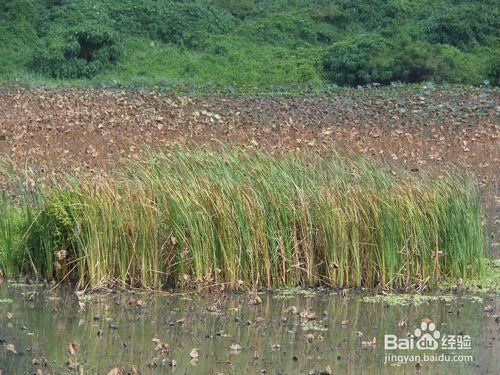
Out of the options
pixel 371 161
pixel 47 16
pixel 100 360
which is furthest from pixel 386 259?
pixel 47 16

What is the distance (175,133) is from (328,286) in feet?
27.0

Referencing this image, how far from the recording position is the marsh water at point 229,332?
686 cm

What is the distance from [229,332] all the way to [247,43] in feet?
89.2

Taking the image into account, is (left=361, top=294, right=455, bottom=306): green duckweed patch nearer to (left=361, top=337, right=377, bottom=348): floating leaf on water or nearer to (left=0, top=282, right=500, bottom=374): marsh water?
(left=0, top=282, right=500, bottom=374): marsh water

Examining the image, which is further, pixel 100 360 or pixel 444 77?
pixel 444 77

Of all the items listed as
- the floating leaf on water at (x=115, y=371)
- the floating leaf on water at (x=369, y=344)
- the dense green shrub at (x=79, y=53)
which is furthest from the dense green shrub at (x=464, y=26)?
the floating leaf on water at (x=115, y=371)

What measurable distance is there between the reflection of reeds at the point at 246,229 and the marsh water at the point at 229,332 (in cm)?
30

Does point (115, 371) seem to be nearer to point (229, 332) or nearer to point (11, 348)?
point (11, 348)

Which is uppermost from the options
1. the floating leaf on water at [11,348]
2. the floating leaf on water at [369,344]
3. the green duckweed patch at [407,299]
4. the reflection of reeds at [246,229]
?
the reflection of reeds at [246,229]

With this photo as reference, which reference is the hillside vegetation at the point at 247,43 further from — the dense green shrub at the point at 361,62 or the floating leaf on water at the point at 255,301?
the floating leaf on water at the point at 255,301

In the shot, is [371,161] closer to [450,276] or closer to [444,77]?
[450,276]

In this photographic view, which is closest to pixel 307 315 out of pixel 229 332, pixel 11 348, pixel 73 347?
pixel 229 332

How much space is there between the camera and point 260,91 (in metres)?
25.2

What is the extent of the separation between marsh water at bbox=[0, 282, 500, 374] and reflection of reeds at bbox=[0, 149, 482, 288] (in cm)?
30
